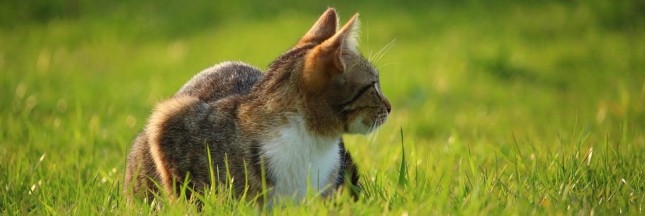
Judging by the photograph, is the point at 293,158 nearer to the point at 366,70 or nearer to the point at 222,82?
the point at 366,70

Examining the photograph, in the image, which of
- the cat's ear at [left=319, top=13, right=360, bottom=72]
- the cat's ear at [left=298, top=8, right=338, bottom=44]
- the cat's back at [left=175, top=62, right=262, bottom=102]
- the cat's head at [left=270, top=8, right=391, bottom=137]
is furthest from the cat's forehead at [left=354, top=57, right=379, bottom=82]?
the cat's back at [left=175, top=62, right=262, bottom=102]

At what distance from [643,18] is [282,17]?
4.25 metres

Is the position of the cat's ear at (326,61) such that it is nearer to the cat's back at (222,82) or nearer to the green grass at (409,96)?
the green grass at (409,96)

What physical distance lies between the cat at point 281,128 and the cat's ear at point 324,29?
0.54ft

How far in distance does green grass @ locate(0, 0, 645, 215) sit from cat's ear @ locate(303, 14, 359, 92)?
407 millimetres

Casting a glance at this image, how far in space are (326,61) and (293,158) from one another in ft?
1.45

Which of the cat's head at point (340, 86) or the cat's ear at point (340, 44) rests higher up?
the cat's ear at point (340, 44)

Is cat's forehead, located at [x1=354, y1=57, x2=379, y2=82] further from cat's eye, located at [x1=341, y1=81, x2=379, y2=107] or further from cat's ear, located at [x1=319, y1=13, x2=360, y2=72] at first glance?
cat's ear, located at [x1=319, y1=13, x2=360, y2=72]

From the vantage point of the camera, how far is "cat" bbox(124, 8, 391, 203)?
4.20 metres

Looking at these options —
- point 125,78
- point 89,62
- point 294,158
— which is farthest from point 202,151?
point 89,62

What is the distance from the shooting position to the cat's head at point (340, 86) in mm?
4160

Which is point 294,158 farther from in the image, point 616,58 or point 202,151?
point 616,58

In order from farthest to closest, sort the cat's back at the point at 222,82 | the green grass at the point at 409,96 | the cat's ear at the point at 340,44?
the cat's back at the point at 222,82 < the green grass at the point at 409,96 < the cat's ear at the point at 340,44

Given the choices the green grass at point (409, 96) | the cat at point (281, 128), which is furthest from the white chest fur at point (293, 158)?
the green grass at point (409, 96)
